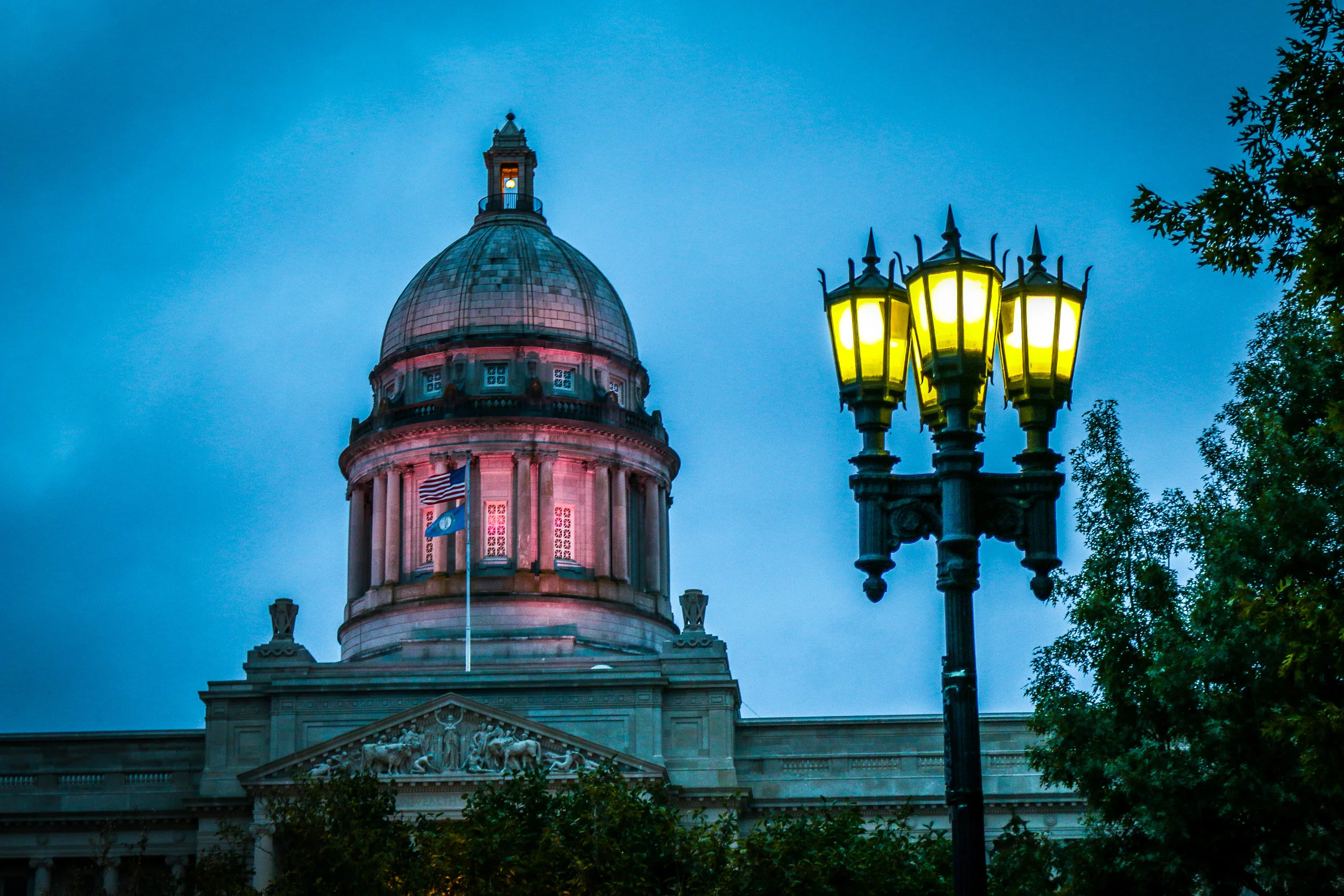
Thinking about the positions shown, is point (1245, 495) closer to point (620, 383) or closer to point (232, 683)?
point (232, 683)

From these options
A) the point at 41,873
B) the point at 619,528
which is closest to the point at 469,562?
the point at 619,528

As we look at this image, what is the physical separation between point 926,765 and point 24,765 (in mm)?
30277

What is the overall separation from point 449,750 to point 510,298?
23339mm

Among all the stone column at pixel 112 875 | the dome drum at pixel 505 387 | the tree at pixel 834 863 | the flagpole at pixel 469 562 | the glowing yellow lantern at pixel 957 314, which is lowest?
the tree at pixel 834 863

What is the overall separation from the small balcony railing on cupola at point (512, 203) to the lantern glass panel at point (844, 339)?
7477 cm

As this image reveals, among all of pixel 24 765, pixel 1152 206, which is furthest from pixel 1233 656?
pixel 24 765

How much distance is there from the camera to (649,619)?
84.4 metres

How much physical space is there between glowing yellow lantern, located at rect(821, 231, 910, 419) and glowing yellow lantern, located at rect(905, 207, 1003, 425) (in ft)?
1.50

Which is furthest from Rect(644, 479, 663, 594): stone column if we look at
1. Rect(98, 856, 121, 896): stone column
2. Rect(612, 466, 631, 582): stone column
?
Rect(98, 856, 121, 896): stone column

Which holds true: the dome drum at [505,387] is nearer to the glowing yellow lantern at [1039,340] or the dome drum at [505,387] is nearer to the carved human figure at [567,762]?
the carved human figure at [567,762]

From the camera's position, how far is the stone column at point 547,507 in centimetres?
8281

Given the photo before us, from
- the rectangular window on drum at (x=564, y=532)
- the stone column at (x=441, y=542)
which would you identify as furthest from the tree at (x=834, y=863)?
the rectangular window on drum at (x=564, y=532)

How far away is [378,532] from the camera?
84.7 m

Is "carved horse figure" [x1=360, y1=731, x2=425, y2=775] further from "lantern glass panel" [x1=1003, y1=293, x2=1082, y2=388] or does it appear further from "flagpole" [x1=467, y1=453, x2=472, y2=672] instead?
"lantern glass panel" [x1=1003, y1=293, x2=1082, y2=388]
